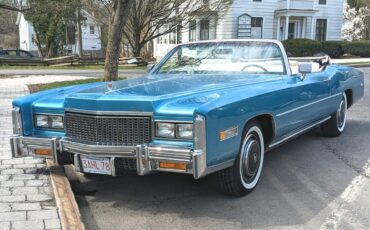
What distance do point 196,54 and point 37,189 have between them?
263 centimetres

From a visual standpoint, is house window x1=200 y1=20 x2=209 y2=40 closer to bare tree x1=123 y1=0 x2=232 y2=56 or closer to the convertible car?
bare tree x1=123 y1=0 x2=232 y2=56

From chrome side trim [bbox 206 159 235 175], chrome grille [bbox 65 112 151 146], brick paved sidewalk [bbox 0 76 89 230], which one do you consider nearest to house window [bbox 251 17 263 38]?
brick paved sidewalk [bbox 0 76 89 230]

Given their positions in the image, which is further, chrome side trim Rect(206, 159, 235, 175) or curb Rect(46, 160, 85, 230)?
chrome side trim Rect(206, 159, 235, 175)

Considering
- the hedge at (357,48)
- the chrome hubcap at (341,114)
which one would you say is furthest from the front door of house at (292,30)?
the chrome hubcap at (341,114)

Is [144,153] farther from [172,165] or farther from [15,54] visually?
[15,54]

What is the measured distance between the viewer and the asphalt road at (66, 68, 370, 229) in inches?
159

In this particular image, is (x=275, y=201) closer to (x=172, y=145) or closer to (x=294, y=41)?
(x=172, y=145)

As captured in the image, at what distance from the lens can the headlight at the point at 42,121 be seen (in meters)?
4.66

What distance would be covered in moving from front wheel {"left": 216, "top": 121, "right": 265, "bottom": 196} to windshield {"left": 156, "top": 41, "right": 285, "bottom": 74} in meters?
1.18

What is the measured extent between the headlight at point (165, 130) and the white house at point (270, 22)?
2781 cm

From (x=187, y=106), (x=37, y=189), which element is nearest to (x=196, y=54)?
(x=187, y=106)

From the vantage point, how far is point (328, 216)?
417cm

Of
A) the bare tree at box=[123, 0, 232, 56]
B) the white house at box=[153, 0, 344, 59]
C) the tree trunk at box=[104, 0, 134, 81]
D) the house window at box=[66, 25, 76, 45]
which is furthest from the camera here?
the house window at box=[66, 25, 76, 45]

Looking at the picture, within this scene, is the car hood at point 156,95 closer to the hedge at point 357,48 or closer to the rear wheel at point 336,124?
the rear wheel at point 336,124
